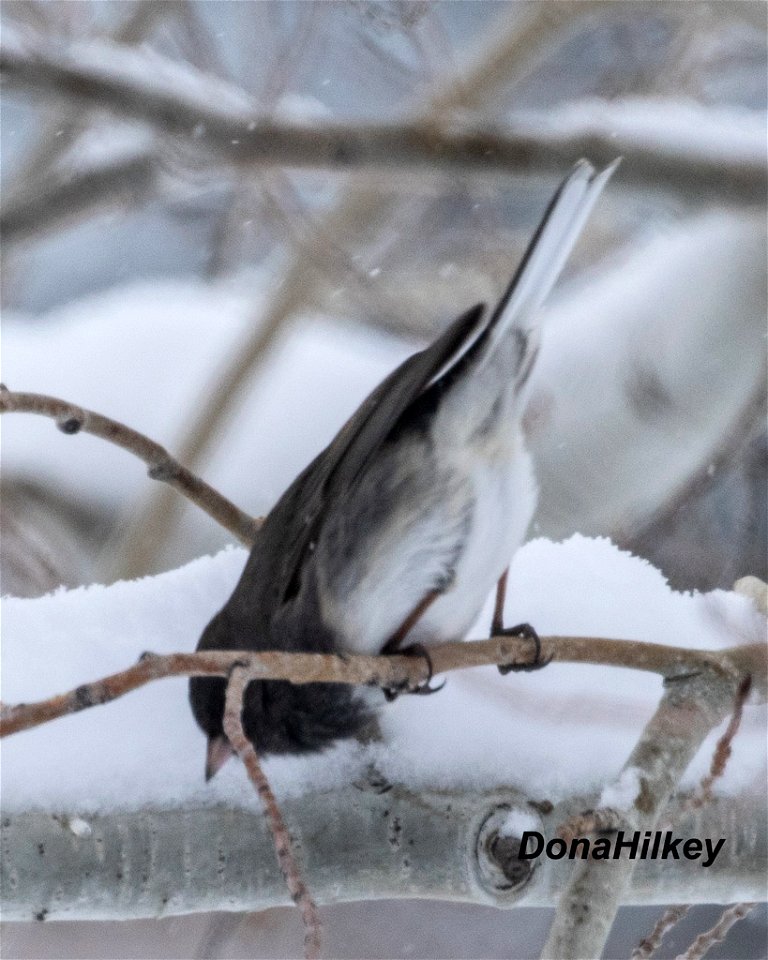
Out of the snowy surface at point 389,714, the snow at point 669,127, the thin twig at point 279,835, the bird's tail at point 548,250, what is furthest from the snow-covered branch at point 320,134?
the thin twig at point 279,835

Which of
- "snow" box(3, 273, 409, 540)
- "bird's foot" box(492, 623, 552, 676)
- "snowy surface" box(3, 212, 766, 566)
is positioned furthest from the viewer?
"snow" box(3, 273, 409, 540)

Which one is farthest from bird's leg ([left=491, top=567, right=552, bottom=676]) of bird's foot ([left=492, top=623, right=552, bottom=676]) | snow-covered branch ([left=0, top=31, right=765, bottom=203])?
snow-covered branch ([left=0, top=31, right=765, bottom=203])

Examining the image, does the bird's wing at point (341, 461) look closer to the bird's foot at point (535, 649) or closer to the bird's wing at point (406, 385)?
the bird's wing at point (406, 385)

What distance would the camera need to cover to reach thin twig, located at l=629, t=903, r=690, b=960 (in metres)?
0.55

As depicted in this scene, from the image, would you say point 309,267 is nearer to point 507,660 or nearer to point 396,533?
point 396,533

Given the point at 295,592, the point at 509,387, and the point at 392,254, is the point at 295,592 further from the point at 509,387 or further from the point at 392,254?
the point at 392,254

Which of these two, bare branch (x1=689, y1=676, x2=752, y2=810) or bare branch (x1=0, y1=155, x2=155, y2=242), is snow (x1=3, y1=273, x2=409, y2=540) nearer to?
bare branch (x1=0, y1=155, x2=155, y2=242)

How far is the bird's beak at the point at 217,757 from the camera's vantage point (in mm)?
542

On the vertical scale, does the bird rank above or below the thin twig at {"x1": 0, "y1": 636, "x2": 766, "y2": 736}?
above

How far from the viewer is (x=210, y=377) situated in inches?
39.9

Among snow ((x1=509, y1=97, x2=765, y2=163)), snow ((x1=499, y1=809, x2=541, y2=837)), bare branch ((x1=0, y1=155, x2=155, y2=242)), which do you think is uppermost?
bare branch ((x1=0, y1=155, x2=155, y2=242))

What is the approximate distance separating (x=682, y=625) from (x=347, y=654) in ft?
0.74

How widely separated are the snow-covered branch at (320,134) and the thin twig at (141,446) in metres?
0.33

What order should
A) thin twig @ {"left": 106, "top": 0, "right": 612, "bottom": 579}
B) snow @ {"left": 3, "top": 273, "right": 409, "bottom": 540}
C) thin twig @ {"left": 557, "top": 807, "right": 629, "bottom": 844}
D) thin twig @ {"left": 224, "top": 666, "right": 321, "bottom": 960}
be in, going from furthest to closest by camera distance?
thin twig @ {"left": 106, "top": 0, "right": 612, "bottom": 579}
snow @ {"left": 3, "top": 273, "right": 409, "bottom": 540}
thin twig @ {"left": 557, "top": 807, "right": 629, "bottom": 844}
thin twig @ {"left": 224, "top": 666, "right": 321, "bottom": 960}
